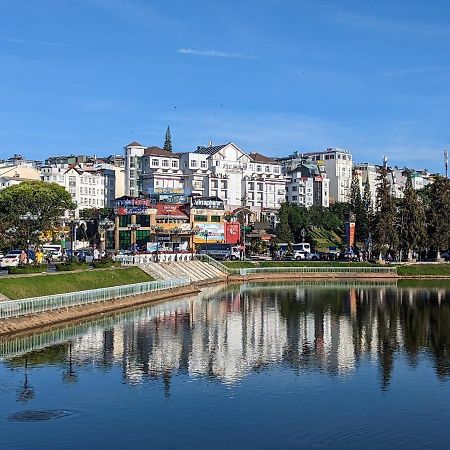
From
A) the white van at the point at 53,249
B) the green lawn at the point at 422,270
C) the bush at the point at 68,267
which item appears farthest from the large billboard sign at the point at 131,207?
the bush at the point at 68,267

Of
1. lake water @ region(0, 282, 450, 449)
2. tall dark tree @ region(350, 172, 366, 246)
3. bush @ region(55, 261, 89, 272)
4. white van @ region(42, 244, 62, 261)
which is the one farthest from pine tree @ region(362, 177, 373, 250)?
bush @ region(55, 261, 89, 272)

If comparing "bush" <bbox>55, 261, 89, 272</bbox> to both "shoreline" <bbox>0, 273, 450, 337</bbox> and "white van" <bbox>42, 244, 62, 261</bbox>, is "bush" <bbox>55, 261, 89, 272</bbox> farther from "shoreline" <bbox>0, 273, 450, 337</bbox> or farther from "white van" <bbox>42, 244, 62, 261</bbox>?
"white van" <bbox>42, 244, 62, 261</bbox>

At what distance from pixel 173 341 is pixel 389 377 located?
16.8m

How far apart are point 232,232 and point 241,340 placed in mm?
92332

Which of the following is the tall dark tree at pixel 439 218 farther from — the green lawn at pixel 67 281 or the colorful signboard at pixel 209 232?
the green lawn at pixel 67 281

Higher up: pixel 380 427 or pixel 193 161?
pixel 193 161

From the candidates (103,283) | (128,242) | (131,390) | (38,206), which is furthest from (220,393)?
(128,242)

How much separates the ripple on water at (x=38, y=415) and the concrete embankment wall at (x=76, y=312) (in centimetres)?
1742

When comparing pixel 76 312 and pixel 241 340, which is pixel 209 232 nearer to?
pixel 76 312

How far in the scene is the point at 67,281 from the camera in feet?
221

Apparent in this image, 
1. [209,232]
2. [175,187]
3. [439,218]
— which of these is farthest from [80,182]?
[439,218]

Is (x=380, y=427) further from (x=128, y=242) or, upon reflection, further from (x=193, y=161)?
(x=193, y=161)

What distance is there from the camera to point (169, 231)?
13712cm

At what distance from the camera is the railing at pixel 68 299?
51322mm
